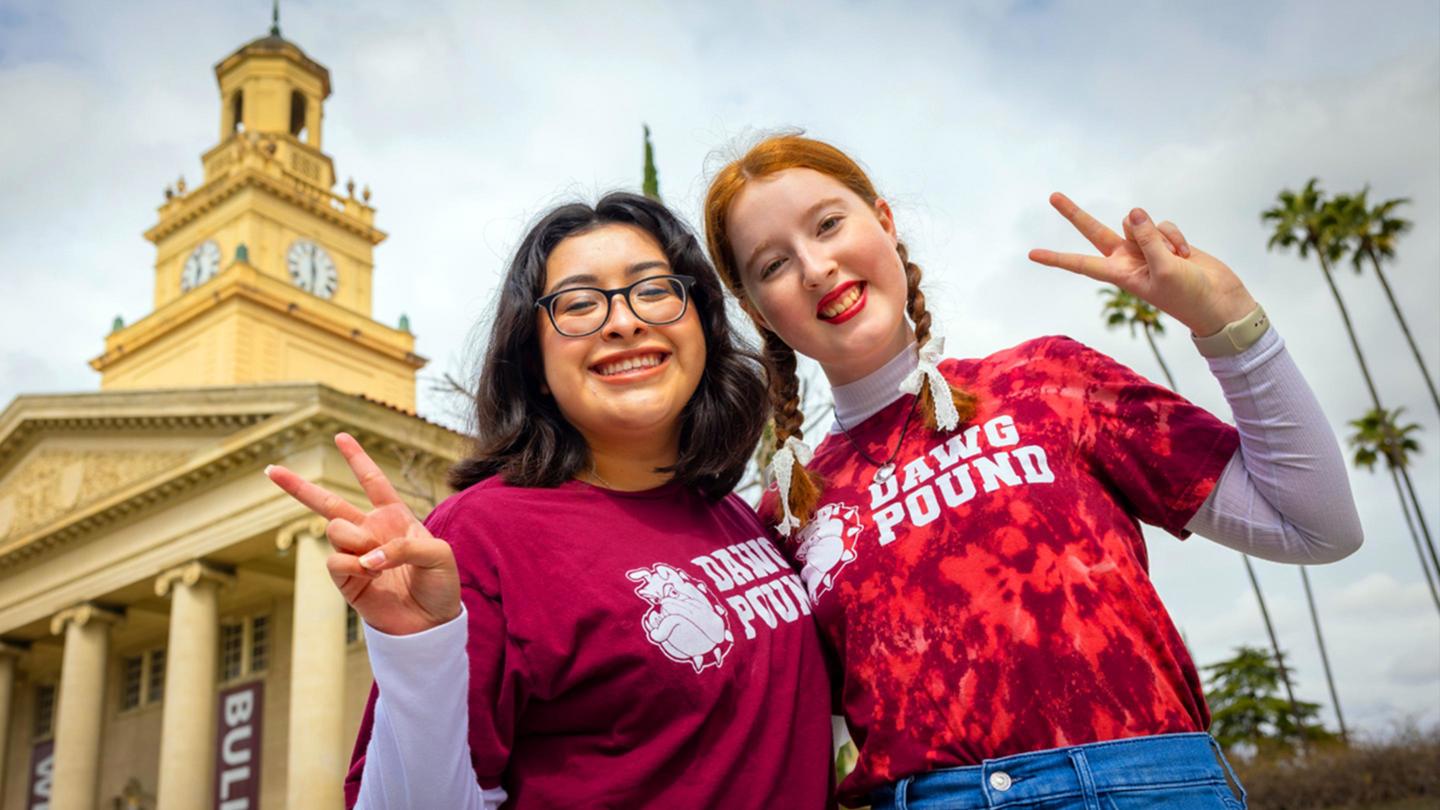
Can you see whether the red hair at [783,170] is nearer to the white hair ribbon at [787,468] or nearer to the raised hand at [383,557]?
the white hair ribbon at [787,468]

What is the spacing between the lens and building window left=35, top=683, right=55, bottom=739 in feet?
99.6

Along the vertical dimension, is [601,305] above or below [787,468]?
above

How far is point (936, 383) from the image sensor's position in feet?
8.89

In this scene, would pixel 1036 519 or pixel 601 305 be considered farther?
pixel 601 305

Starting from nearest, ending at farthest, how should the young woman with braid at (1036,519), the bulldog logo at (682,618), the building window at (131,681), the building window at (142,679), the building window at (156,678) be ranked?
the young woman with braid at (1036,519) → the bulldog logo at (682,618) → the building window at (156,678) → the building window at (142,679) → the building window at (131,681)

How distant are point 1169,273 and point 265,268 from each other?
35.4 m

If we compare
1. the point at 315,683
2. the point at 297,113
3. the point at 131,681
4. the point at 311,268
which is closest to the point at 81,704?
the point at 131,681

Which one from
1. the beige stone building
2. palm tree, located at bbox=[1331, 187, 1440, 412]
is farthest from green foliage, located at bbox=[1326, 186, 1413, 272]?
the beige stone building

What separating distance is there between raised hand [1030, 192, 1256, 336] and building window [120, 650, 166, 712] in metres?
29.8

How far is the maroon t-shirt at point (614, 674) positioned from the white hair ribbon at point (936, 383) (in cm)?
64

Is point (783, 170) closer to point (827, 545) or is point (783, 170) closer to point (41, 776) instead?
point (827, 545)

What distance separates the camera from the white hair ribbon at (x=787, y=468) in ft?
10.0

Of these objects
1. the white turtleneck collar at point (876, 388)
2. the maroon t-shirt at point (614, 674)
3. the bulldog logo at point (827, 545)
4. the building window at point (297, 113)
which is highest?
the building window at point (297, 113)

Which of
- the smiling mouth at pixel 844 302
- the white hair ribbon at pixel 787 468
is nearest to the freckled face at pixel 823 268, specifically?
the smiling mouth at pixel 844 302
